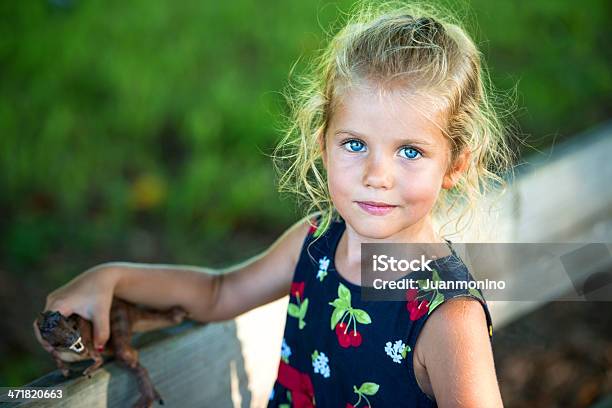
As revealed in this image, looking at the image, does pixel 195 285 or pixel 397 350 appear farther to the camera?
pixel 195 285

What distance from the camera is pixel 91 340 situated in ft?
5.63

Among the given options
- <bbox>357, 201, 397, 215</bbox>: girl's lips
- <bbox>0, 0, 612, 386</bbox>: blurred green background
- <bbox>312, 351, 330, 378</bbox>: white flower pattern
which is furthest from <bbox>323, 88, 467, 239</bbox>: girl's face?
<bbox>0, 0, 612, 386</bbox>: blurred green background

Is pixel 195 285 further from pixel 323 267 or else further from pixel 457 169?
pixel 457 169

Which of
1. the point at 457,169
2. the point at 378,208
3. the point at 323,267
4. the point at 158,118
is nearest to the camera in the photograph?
the point at 378,208

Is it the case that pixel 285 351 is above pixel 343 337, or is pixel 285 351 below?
below

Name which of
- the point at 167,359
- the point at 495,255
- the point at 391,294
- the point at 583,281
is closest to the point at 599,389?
the point at 583,281

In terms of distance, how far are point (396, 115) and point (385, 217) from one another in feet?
0.67

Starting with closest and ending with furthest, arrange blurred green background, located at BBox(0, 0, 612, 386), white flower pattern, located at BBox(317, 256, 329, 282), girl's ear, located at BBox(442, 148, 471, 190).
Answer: girl's ear, located at BBox(442, 148, 471, 190) → white flower pattern, located at BBox(317, 256, 329, 282) → blurred green background, located at BBox(0, 0, 612, 386)

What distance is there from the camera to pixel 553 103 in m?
4.40

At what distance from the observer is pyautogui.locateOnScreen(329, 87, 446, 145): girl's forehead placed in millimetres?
1548

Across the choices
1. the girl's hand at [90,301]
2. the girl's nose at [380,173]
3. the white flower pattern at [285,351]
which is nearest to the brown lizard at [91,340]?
the girl's hand at [90,301]

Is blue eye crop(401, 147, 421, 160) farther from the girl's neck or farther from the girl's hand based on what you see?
the girl's hand

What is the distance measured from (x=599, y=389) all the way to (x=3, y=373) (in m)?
2.08

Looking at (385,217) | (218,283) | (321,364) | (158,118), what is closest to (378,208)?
(385,217)
